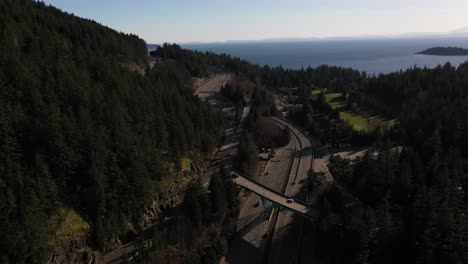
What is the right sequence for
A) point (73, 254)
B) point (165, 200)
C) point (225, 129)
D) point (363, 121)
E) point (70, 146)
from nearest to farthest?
point (73, 254), point (70, 146), point (165, 200), point (225, 129), point (363, 121)

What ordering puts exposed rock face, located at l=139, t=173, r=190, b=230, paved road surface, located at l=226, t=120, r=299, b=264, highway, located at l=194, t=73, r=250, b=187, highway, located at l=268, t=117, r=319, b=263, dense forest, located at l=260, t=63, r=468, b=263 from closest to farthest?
1. dense forest, located at l=260, t=63, r=468, b=263
2. highway, located at l=268, t=117, r=319, b=263
3. paved road surface, located at l=226, t=120, r=299, b=264
4. exposed rock face, located at l=139, t=173, r=190, b=230
5. highway, located at l=194, t=73, r=250, b=187

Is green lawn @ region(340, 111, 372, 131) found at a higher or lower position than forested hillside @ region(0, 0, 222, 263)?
lower

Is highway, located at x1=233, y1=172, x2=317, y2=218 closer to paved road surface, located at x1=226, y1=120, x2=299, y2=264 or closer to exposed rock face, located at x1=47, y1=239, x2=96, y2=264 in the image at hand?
paved road surface, located at x1=226, y1=120, x2=299, y2=264

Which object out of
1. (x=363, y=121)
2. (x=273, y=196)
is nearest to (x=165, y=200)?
(x=273, y=196)

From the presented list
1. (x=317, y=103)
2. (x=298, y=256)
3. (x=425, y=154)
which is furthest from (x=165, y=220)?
(x=317, y=103)

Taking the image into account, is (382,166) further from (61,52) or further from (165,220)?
(61,52)

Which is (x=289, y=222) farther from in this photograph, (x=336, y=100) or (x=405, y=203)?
(x=336, y=100)

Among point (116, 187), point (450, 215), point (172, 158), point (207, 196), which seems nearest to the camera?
point (450, 215)

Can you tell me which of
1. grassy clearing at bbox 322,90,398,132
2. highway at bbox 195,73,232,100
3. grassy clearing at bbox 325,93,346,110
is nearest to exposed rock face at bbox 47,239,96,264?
highway at bbox 195,73,232,100
